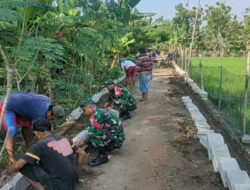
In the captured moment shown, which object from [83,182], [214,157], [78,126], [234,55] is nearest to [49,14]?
[78,126]

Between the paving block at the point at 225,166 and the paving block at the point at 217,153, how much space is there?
0.13m

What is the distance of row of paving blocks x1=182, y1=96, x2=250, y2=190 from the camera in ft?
13.8

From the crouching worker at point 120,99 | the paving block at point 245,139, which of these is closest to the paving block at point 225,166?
the paving block at point 245,139

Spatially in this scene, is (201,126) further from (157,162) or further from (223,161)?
(223,161)

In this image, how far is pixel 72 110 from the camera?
8.76 meters

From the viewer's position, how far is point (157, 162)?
570 cm

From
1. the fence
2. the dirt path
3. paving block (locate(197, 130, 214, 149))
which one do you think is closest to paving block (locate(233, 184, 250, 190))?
the dirt path

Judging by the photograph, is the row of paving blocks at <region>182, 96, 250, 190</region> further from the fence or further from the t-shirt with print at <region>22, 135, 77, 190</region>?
the t-shirt with print at <region>22, 135, 77, 190</region>

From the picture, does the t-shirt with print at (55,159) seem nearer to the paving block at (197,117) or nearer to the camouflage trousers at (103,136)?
the camouflage trousers at (103,136)

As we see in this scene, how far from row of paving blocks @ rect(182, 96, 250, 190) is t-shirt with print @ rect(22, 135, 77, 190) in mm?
1779

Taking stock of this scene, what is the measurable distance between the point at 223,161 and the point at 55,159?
7.71 feet

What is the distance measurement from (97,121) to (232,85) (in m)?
4.39

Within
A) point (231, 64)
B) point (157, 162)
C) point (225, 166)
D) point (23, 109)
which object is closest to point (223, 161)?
point (225, 166)

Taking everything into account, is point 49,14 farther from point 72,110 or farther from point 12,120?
point 12,120
